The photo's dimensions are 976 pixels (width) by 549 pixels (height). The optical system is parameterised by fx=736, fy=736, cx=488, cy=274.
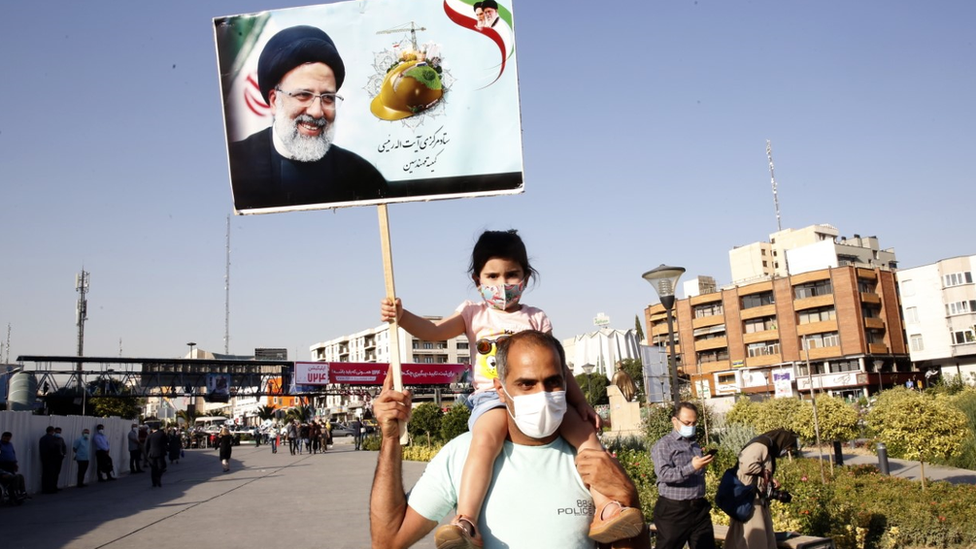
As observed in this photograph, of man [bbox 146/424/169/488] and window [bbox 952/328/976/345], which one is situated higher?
window [bbox 952/328/976/345]

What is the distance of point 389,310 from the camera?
320 cm

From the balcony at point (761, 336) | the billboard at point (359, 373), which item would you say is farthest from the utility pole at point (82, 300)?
the balcony at point (761, 336)

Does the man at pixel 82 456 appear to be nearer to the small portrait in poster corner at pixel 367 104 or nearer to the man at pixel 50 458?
the man at pixel 50 458

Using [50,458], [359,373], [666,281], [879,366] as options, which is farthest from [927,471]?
[879,366]

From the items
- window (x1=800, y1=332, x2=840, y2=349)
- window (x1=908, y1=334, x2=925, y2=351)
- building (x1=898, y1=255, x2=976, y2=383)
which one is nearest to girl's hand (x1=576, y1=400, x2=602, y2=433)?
window (x1=800, y1=332, x2=840, y2=349)

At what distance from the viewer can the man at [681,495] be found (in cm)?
697

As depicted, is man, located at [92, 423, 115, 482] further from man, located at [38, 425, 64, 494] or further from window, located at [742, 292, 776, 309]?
window, located at [742, 292, 776, 309]

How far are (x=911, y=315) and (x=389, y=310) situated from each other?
3040 inches

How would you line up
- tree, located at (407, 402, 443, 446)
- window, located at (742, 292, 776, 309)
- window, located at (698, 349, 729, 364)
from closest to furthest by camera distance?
1. tree, located at (407, 402, 443, 446)
2. window, located at (742, 292, 776, 309)
3. window, located at (698, 349, 729, 364)

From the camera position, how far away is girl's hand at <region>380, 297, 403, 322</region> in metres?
3.18

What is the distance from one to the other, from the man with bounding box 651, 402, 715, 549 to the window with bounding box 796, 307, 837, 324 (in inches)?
2653

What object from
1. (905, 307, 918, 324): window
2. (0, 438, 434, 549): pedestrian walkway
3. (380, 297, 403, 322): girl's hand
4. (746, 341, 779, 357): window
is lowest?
(0, 438, 434, 549): pedestrian walkway

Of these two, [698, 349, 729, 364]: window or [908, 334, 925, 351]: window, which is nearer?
[908, 334, 925, 351]: window

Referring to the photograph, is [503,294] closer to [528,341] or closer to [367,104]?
[528,341]
